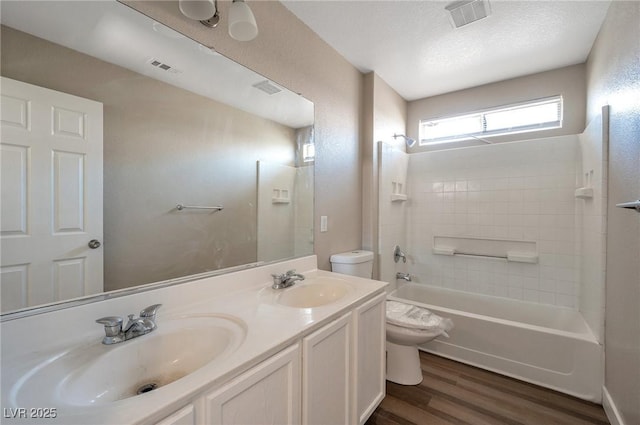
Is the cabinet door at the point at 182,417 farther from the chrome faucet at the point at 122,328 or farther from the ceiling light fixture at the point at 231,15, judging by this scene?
the ceiling light fixture at the point at 231,15

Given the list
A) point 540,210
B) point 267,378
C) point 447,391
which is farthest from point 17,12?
point 540,210

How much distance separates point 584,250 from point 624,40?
1562mm

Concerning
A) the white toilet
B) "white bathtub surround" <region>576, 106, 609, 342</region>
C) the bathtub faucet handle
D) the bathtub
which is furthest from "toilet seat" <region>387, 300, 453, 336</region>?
"white bathtub surround" <region>576, 106, 609, 342</region>

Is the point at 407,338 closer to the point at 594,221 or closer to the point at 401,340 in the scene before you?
the point at 401,340

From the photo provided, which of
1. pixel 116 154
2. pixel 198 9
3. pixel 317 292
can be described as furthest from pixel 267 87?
pixel 317 292

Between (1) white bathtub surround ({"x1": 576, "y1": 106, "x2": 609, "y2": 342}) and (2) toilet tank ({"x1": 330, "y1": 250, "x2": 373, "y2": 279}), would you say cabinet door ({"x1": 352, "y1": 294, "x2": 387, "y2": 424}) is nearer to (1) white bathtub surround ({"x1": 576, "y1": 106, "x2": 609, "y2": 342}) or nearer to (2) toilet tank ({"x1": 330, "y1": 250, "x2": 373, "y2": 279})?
(2) toilet tank ({"x1": 330, "y1": 250, "x2": 373, "y2": 279})

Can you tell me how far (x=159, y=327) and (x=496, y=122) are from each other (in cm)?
336

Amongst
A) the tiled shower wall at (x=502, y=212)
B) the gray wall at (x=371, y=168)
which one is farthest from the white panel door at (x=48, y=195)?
the tiled shower wall at (x=502, y=212)

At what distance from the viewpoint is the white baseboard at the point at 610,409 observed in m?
1.42

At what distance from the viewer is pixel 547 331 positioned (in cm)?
187

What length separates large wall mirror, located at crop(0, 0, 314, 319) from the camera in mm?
800

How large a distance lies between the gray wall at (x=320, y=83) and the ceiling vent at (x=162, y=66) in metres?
0.17

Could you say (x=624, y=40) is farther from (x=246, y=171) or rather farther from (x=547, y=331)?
(x=246, y=171)

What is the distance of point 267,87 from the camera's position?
1578mm
